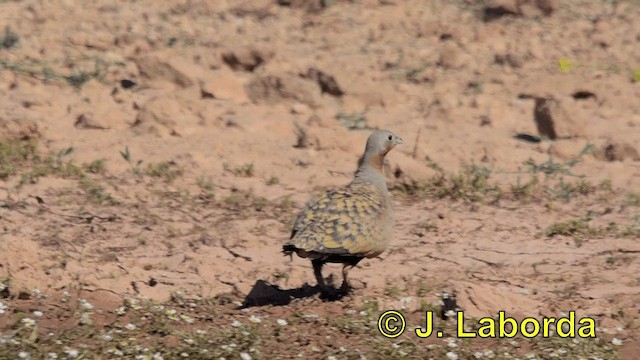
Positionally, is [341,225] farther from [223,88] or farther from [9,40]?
[9,40]

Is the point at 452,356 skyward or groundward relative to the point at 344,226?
groundward

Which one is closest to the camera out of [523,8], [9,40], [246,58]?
[246,58]

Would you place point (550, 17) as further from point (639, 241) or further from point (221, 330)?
point (221, 330)

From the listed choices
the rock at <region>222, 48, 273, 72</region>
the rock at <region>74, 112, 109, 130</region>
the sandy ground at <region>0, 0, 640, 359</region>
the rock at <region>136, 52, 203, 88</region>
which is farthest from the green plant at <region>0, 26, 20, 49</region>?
the rock at <region>74, 112, 109, 130</region>

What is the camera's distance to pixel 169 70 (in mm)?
12945

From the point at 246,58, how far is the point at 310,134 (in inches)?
109

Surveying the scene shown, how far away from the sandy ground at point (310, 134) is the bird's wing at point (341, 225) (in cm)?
62

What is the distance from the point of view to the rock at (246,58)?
1376cm

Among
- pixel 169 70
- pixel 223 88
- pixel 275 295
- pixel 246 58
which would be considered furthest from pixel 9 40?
pixel 275 295

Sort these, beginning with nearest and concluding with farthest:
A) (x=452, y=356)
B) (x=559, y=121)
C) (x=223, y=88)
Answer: (x=452, y=356)
(x=559, y=121)
(x=223, y=88)

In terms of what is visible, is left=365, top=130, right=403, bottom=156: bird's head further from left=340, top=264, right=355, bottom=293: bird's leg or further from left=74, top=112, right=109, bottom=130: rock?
left=74, top=112, right=109, bottom=130: rock

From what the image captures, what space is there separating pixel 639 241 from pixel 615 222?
18.9 inches

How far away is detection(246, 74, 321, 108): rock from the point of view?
12.5 metres

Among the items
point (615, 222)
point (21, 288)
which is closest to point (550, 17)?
point (615, 222)
